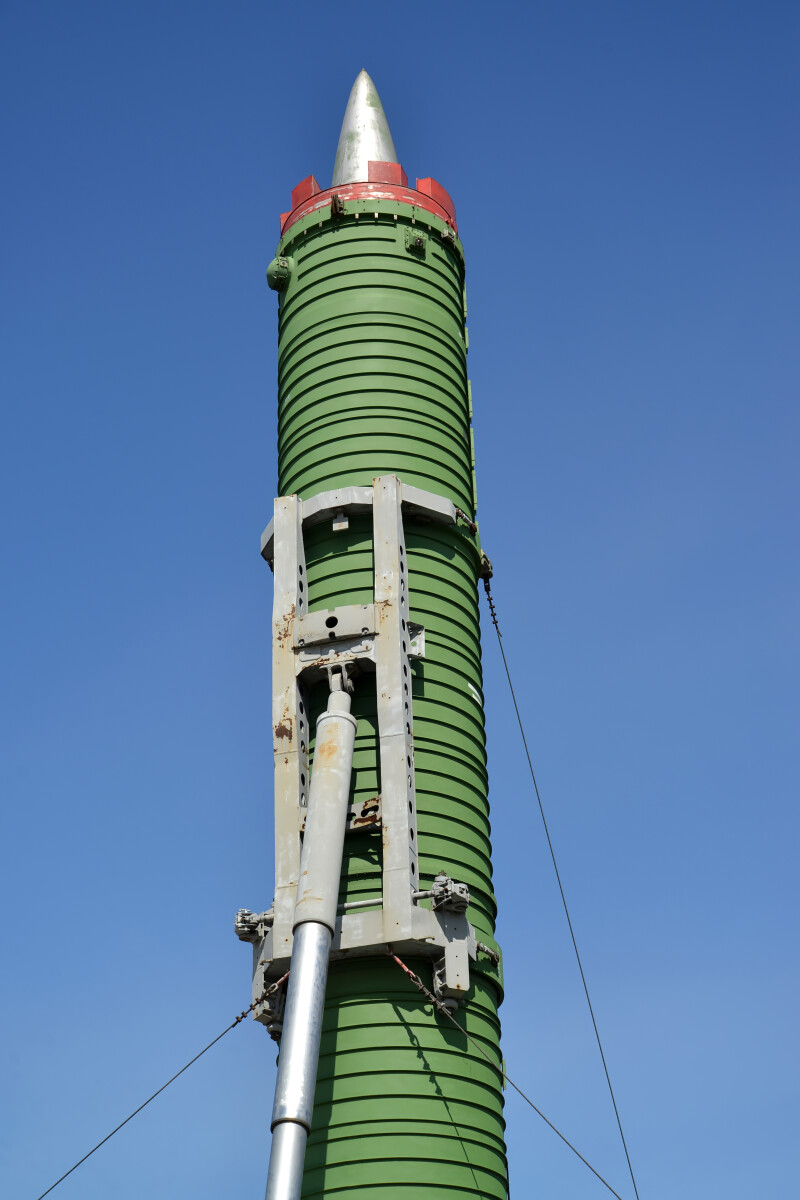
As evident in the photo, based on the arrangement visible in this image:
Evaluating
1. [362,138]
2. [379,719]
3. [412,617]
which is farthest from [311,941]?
[362,138]

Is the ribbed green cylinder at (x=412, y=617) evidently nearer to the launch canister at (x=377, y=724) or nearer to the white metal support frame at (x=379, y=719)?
the launch canister at (x=377, y=724)

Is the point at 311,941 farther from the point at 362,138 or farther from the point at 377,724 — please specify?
the point at 362,138

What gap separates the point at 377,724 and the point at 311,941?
287 cm

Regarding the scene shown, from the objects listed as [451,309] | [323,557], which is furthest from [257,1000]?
[451,309]

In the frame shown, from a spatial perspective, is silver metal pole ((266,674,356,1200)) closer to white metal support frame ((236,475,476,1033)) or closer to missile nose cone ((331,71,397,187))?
white metal support frame ((236,475,476,1033))

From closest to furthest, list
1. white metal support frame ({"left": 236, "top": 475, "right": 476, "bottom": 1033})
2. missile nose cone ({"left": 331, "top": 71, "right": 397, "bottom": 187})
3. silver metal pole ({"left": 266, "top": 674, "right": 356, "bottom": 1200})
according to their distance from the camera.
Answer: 1. silver metal pole ({"left": 266, "top": 674, "right": 356, "bottom": 1200})
2. white metal support frame ({"left": 236, "top": 475, "right": 476, "bottom": 1033})
3. missile nose cone ({"left": 331, "top": 71, "right": 397, "bottom": 187})

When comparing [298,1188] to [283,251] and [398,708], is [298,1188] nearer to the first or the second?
[398,708]

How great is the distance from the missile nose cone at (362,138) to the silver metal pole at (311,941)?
8726mm

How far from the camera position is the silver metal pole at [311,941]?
12664 mm

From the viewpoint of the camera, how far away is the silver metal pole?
12664 mm

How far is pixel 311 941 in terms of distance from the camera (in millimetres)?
13883

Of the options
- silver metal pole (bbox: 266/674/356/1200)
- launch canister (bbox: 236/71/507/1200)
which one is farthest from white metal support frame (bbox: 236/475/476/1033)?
silver metal pole (bbox: 266/674/356/1200)

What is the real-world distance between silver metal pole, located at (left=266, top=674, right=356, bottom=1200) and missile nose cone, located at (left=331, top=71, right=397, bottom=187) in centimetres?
873

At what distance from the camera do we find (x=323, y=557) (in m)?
17.3
